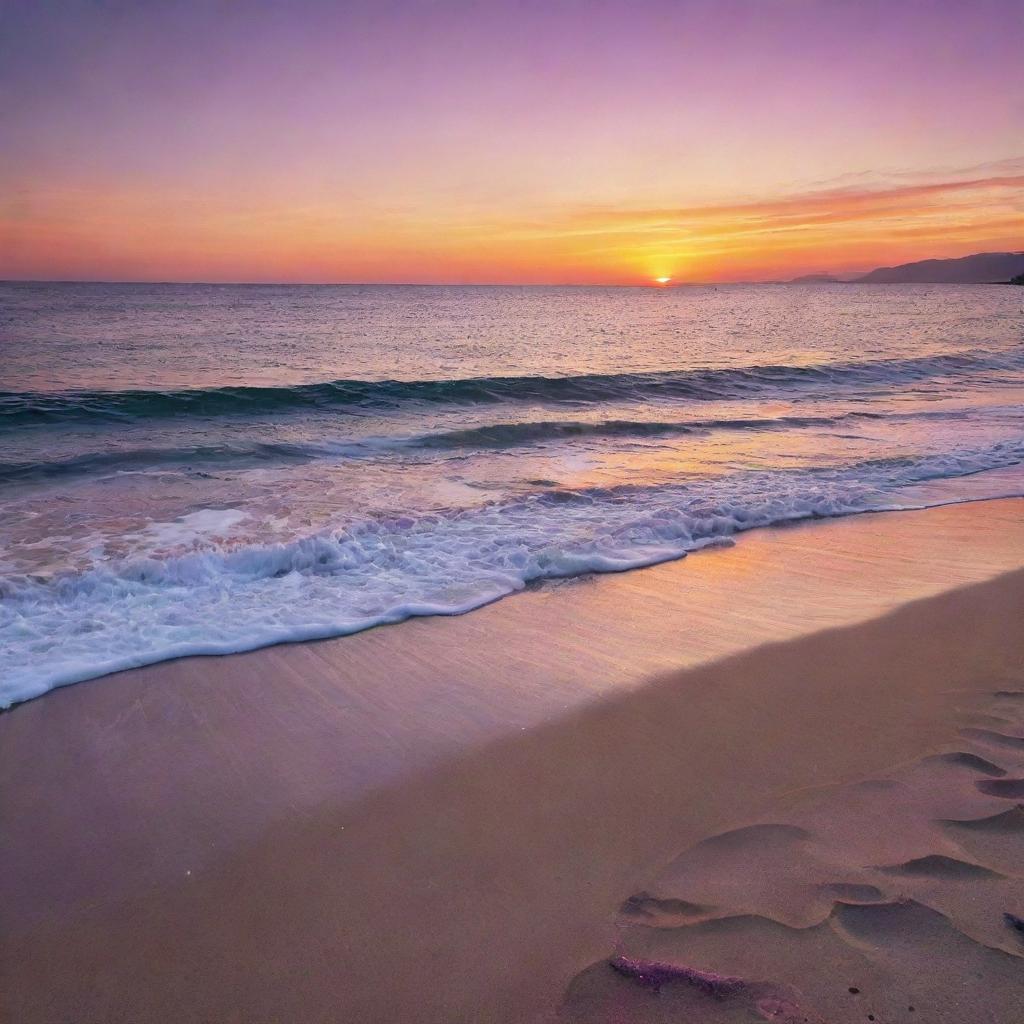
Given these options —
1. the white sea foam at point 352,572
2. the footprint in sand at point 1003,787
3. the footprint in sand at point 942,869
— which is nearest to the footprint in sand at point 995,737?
the footprint in sand at point 1003,787

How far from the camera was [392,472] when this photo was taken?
10.0 meters

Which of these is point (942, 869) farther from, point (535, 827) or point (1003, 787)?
point (535, 827)

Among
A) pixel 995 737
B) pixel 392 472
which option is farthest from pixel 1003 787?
pixel 392 472

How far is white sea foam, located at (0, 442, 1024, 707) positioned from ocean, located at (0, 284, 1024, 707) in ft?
0.08

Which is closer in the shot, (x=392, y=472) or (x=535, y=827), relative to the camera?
(x=535, y=827)

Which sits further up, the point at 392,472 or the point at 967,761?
the point at 392,472

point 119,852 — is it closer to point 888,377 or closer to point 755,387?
point 755,387

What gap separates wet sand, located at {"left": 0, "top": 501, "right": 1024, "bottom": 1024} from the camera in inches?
86.4

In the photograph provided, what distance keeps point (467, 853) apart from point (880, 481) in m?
8.20

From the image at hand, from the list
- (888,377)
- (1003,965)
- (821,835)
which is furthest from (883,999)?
(888,377)

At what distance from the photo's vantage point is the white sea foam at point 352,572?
15.4 feet

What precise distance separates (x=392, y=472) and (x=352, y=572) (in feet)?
13.6

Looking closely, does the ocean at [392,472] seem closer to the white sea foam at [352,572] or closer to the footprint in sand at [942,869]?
the white sea foam at [352,572]

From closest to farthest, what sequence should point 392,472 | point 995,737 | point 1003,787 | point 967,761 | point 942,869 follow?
point 942,869
point 1003,787
point 967,761
point 995,737
point 392,472
